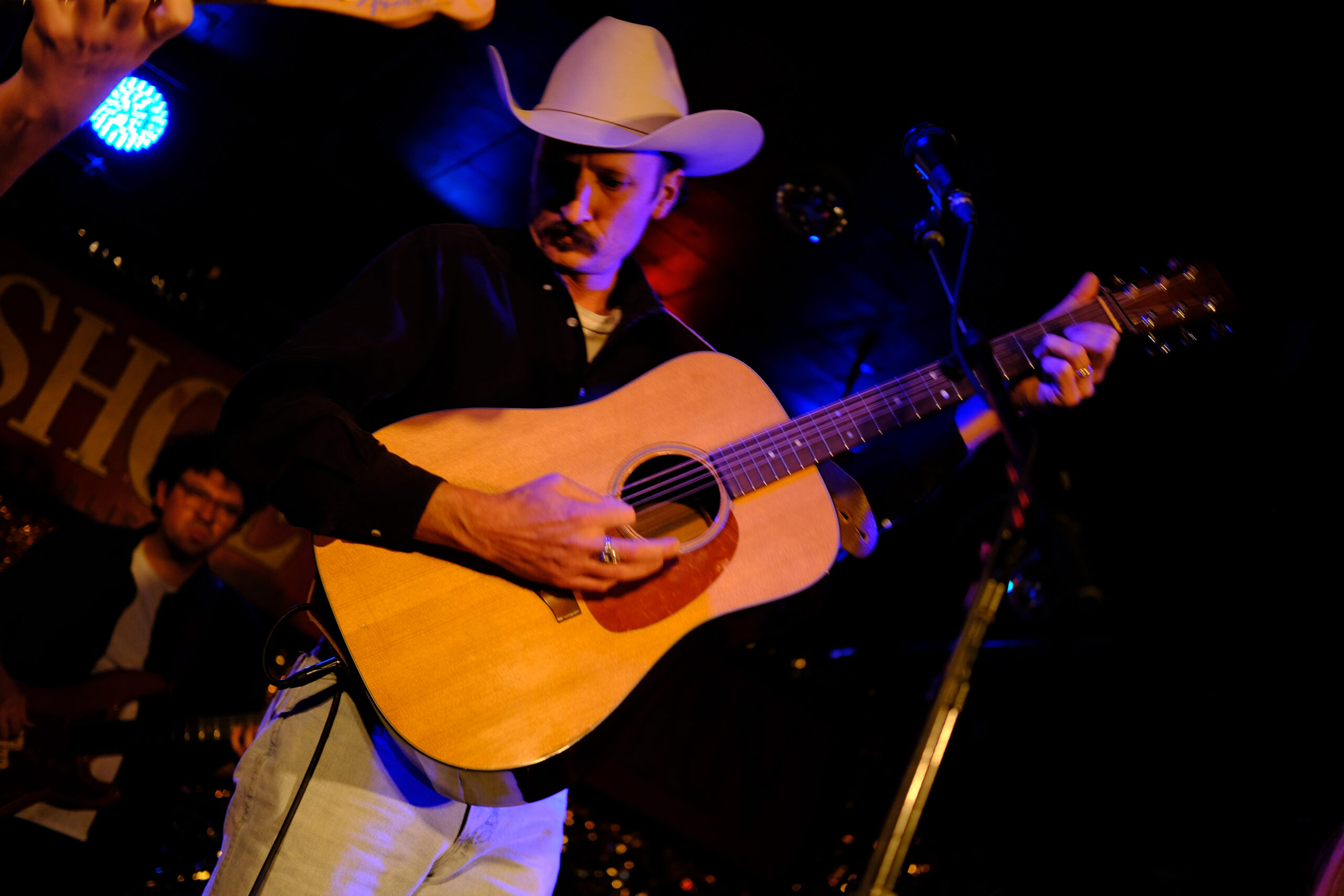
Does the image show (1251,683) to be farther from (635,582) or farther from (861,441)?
(635,582)

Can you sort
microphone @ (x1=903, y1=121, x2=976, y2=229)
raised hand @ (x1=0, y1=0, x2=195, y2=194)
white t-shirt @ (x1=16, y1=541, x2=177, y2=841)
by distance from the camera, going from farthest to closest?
white t-shirt @ (x1=16, y1=541, x2=177, y2=841) → microphone @ (x1=903, y1=121, x2=976, y2=229) → raised hand @ (x1=0, y1=0, x2=195, y2=194)

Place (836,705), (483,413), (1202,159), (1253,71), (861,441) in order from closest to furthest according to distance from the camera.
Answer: (483,413)
(861,441)
(1253,71)
(1202,159)
(836,705)

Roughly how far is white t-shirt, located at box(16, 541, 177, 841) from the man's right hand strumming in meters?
3.48

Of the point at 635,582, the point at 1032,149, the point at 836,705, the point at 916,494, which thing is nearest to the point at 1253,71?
the point at 1032,149

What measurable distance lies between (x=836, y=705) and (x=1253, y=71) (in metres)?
4.46

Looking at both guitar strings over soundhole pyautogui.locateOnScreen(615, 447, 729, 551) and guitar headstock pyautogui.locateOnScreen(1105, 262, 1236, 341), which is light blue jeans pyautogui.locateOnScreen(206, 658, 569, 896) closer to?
guitar strings over soundhole pyautogui.locateOnScreen(615, 447, 729, 551)

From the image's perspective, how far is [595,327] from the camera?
7.95ft

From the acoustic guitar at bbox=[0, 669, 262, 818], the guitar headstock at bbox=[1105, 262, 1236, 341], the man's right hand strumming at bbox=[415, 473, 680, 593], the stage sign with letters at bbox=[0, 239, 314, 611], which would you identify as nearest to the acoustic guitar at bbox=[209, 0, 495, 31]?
the man's right hand strumming at bbox=[415, 473, 680, 593]

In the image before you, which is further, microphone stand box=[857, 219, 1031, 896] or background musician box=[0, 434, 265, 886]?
background musician box=[0, 434, 265, 886]

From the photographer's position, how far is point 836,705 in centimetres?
585

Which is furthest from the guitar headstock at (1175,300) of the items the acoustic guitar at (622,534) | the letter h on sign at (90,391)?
the letter h on sign at (90,391)

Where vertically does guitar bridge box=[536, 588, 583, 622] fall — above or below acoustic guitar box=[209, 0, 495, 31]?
below

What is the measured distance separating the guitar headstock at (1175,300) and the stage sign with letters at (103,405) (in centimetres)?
403

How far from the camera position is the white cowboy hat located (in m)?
2.46
